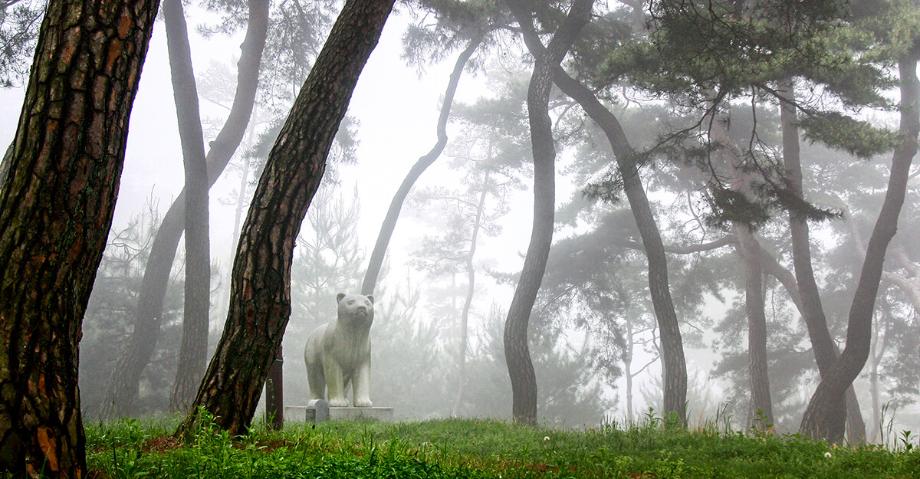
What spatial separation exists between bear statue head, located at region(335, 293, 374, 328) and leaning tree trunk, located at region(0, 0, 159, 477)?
7.94m

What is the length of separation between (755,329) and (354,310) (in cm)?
1067

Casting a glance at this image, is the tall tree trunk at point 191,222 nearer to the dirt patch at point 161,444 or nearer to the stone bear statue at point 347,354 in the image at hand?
the stone bear statue at point 347,354

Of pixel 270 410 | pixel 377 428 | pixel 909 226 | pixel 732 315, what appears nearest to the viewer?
pixel 270 410

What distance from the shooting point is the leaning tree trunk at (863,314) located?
12.9 metres

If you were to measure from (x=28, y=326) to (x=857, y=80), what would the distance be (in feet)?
39.9

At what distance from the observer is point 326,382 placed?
11.6 metres

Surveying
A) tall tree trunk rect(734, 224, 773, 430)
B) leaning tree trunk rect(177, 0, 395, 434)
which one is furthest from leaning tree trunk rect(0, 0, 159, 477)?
tall tree trunk rect(734, 224, 773, 430)

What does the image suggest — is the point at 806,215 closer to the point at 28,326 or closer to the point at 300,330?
the point at 28,326

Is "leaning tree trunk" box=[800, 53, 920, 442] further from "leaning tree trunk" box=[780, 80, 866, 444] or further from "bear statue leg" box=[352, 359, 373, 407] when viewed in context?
"bear statue leg" box=[352, 359, 373, 407]

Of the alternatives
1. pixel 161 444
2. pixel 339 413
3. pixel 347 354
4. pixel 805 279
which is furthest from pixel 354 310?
pixel 805 279

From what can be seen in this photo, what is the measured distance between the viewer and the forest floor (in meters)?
3.15

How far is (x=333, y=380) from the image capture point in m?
11.4

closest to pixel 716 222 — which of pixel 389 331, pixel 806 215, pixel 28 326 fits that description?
pixel 806 215

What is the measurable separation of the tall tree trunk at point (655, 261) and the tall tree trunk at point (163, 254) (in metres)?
6.98
